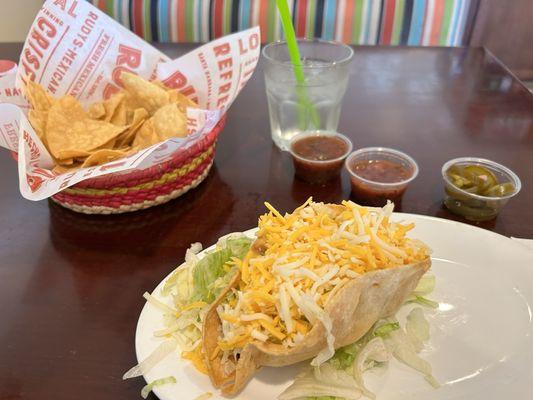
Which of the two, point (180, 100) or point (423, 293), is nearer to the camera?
point (423, 293)

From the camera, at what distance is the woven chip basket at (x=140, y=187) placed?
132 centimetres

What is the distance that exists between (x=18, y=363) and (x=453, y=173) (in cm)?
125

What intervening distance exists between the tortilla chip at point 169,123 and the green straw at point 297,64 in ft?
1.44

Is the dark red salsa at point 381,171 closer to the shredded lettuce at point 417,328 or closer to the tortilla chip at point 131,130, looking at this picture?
the shredded lettuce at point 417,328

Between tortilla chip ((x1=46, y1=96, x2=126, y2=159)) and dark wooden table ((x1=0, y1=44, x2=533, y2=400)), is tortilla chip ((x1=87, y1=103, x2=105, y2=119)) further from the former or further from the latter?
dark wooden table ((x1=0, y1=44, x2=533, y2=400))

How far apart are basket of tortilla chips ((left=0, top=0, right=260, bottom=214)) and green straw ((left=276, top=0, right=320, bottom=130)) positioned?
11 cm

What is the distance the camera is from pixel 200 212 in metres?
1.47

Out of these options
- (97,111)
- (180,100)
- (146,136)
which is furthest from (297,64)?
(97,111)

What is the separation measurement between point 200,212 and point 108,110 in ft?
1.55

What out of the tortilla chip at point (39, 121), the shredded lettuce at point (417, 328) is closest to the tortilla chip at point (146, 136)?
the tortilla chip at point (39, 121)

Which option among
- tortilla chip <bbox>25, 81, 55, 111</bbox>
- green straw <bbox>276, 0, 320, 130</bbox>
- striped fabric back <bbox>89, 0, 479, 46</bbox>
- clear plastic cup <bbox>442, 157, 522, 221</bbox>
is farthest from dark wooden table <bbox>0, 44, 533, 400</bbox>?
striped fabric back <bbox>89, 0, 479, 46</bbox>

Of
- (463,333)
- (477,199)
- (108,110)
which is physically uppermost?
(108,110)

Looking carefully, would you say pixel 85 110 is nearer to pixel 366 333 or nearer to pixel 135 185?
pixel 135 185

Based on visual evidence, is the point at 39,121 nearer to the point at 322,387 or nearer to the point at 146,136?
the point at 146,136
